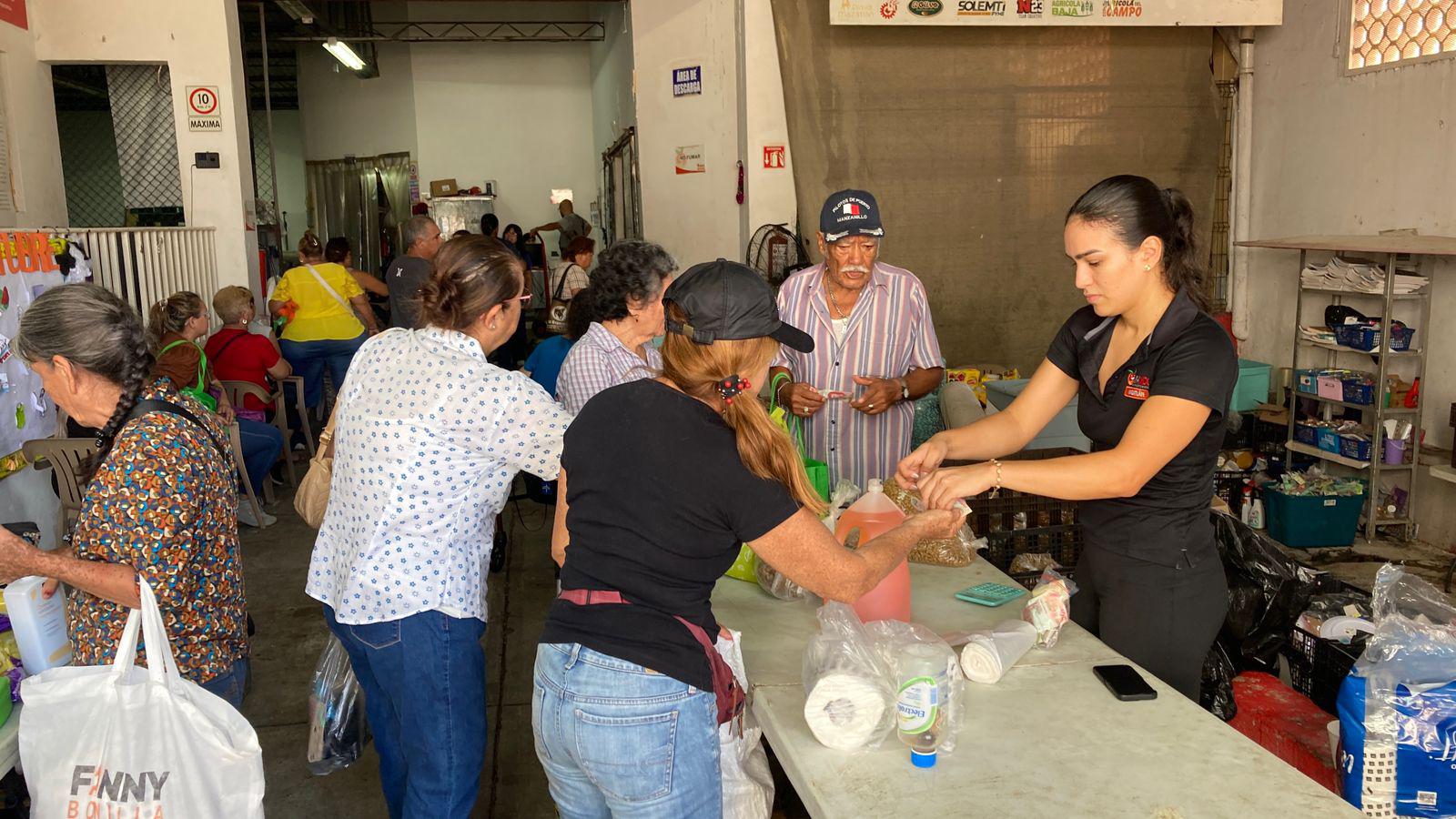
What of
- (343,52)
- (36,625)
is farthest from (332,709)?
(343,52)

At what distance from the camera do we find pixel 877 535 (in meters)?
2.37

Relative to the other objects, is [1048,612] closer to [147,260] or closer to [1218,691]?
[1218,691]

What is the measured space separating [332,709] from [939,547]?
1.68m

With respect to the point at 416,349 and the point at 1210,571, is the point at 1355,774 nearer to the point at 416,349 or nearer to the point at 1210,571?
the point at 1210,571

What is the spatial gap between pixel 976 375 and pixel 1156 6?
2653 millimetres

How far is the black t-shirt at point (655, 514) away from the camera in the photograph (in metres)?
1.74

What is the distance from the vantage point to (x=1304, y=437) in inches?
259

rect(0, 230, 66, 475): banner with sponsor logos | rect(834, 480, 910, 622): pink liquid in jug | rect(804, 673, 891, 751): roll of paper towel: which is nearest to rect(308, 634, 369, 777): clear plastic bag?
rect(834, 480, 910, 622): pink liquid in jug

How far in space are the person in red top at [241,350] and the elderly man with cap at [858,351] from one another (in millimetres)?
4318

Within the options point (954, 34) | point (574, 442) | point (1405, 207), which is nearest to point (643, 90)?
point (954, 34)

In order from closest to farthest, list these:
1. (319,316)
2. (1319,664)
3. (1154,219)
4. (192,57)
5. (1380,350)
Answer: (1154,219), (1319,664), (1380,350), (192,57), (319,316)

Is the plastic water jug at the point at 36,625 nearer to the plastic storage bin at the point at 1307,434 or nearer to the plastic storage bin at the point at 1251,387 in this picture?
the plastic storage bin at the point at 1307,434

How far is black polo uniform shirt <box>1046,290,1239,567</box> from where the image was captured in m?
2.20

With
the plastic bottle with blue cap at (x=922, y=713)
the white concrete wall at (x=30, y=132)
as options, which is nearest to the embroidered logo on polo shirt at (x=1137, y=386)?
the plastic bottle with blue cap at (x=922, y=713)
